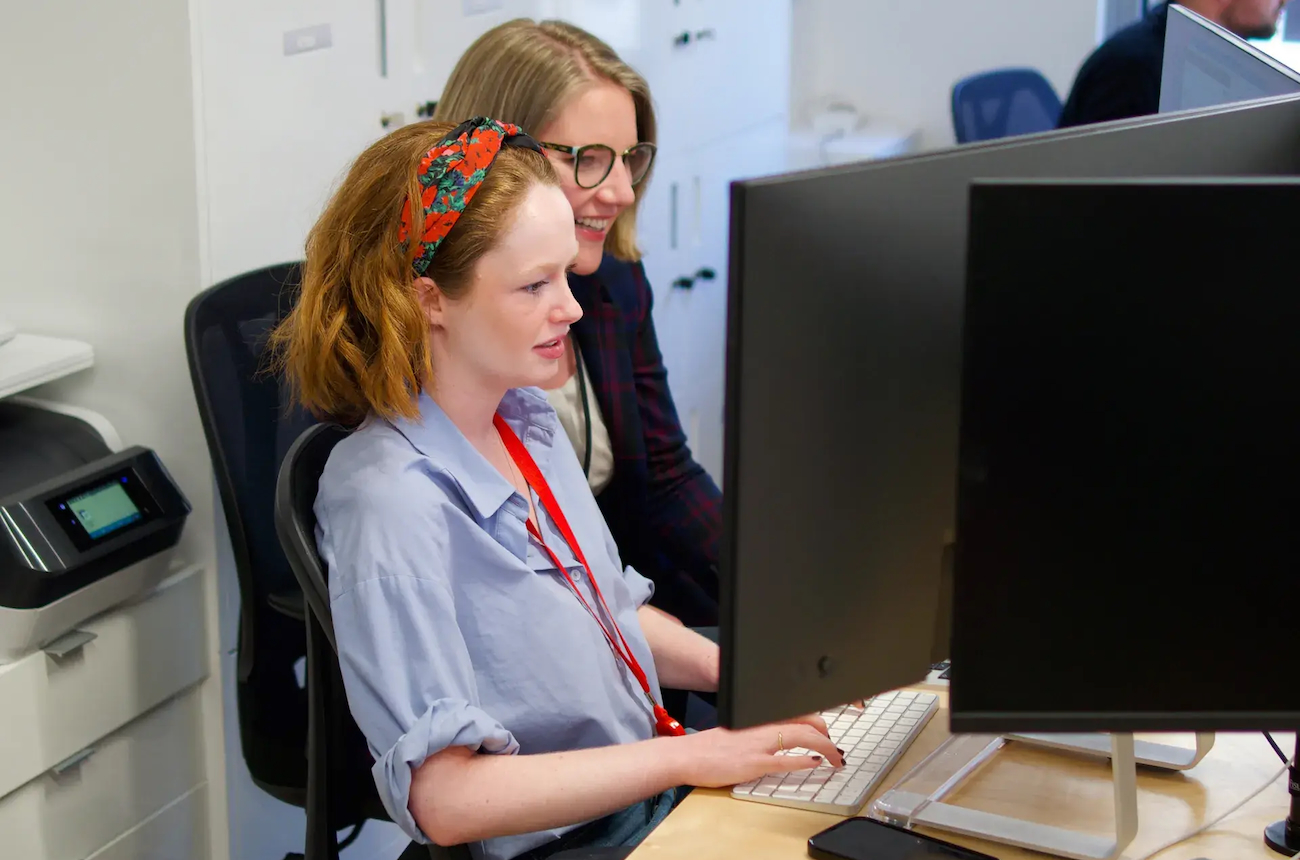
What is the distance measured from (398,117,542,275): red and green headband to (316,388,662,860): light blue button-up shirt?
0.16 metres

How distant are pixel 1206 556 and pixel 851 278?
0.96ft

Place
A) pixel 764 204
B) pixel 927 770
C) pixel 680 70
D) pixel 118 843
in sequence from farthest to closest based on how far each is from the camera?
pixel 680 70, pixel 118 843, pixel 927 770, pixel 764 204

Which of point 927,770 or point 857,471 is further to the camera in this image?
point 927,770

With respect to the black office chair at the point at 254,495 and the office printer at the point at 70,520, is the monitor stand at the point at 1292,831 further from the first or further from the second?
the office printer at the point at 70,520

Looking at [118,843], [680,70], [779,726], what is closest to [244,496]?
[118,843]

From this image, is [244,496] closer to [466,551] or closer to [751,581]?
[466,551]

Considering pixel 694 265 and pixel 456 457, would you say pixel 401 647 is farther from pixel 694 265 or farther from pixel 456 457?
pixel 694 265

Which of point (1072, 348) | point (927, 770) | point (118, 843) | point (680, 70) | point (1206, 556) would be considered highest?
point (680, 70)

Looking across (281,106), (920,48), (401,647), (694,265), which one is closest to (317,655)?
(401,647)

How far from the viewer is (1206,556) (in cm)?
90

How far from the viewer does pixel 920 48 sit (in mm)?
4480

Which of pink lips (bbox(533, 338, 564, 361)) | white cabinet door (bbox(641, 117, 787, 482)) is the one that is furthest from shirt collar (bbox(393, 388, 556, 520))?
white cabinet door (bbox(641, 117, 787, 482))

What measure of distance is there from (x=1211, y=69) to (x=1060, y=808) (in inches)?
33.9

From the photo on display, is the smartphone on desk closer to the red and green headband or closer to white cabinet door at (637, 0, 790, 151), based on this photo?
the red and green headband
